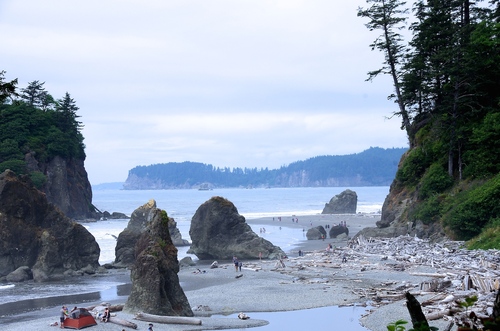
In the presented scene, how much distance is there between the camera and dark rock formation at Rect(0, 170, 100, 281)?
45.9 meters

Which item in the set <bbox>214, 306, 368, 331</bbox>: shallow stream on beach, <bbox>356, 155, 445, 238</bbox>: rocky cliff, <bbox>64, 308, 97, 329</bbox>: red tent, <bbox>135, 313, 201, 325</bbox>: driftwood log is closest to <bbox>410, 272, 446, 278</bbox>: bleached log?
<bbox>214, 306, 368, 331</bbox>: shallow stream on beach

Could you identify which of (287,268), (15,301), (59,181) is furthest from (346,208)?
(15,301)

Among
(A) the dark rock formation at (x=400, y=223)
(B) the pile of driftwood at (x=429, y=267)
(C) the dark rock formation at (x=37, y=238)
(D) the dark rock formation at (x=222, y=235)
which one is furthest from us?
(D) the dark rock formation at (x=222, y=235)

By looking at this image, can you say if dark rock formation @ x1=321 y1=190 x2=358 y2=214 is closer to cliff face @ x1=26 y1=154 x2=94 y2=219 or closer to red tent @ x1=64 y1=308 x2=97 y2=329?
cliff face @ x1=26 y1=154 x2=94 y2=219

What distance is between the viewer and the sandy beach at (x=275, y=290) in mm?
26828

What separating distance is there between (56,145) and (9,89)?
86.4 m

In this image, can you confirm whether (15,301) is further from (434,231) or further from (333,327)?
(434,231)

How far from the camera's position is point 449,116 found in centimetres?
4756

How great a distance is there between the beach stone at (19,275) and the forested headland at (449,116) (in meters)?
30.8

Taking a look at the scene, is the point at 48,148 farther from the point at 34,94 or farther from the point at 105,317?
the point at 105,317

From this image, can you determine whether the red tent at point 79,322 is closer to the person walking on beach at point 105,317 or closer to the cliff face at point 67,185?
the person walking on beach at point 105,317

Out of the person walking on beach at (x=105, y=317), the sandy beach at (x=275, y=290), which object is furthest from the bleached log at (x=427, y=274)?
the person walking on beach at (x=105, y=317)

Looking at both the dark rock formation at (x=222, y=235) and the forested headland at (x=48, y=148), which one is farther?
the forested headland at (x=48, y=148)

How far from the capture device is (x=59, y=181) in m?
95.4
